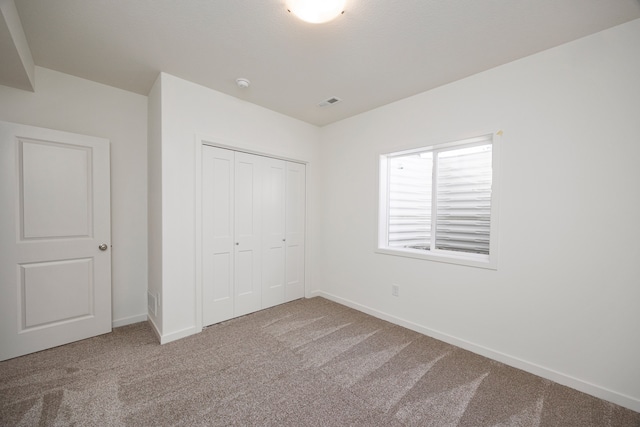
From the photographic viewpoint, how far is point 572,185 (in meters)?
1.89

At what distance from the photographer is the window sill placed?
2275 mm

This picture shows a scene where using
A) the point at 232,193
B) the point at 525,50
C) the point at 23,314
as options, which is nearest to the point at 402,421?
the point at 232,193

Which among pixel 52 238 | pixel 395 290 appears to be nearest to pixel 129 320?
pixel 52 238

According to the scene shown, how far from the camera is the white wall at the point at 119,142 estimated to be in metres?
2.42

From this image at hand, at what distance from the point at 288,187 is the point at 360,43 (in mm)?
2023

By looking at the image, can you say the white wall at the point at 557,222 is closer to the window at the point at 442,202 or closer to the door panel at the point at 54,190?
the window at the point at 442,202

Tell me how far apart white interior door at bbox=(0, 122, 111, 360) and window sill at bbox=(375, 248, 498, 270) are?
10.4 ft

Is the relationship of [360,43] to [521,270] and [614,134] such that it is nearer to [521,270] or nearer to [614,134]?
[614,134]

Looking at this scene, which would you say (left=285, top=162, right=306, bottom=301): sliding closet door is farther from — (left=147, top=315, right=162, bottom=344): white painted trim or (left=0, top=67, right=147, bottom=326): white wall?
(left=0, top=67, right=147, bottom=326): white wall

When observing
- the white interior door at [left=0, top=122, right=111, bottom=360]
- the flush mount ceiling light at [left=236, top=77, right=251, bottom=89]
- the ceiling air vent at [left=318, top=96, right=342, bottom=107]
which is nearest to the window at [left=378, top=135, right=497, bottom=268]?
the ceiling air vent at [left=318, top=96, right=342, bottom=107]

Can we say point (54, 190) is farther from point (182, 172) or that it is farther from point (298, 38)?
point (298, 38)

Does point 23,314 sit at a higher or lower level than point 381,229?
lower

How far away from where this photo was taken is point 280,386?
186 cm

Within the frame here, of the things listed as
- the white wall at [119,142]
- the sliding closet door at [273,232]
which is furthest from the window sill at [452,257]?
the white wall at [119,142]
